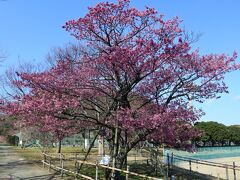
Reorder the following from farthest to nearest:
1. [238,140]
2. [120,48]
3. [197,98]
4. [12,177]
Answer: [238,140] < [12,177] < [197,98] < [120,48]

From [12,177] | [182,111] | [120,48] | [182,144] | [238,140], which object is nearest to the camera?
[120,48]

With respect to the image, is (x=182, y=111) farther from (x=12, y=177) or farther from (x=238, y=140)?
(x=238, y=140)

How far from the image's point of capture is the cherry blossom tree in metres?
13.1

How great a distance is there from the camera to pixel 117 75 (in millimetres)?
14164

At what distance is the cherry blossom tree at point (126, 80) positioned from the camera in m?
13.1

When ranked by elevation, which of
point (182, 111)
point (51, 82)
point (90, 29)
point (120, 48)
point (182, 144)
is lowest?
point (182, 144)

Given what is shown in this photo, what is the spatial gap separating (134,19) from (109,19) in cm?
93

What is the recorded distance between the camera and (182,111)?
546 inches

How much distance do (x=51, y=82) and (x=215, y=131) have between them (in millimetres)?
71773

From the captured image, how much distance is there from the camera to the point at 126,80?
555 inches

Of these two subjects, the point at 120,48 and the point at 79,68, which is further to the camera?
the point at 79,68

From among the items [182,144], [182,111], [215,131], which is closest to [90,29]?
[182,111]

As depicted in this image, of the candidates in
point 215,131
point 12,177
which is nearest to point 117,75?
point 12,177

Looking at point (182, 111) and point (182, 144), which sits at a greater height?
point (182, 111)
